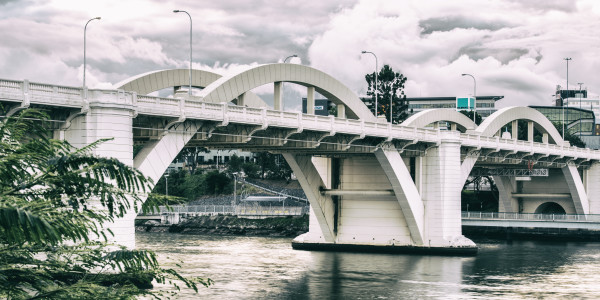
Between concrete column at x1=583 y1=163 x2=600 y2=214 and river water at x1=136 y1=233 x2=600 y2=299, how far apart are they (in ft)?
69.0

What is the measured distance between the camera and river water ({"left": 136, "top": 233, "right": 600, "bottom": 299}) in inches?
1834

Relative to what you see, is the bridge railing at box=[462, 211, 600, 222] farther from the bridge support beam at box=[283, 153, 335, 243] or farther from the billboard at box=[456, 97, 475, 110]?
the billboard at box=[456, 97, 475, 110]

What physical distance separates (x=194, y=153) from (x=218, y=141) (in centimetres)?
9508

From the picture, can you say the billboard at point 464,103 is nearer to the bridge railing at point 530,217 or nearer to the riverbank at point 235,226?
the riverbank at point 235,226

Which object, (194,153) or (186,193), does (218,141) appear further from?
(194,153)

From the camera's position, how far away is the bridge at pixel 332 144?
38750 mm

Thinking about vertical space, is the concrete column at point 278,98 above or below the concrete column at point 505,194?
above

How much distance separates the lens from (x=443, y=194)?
6762 centimetres

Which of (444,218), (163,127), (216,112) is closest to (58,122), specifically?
(163,127)

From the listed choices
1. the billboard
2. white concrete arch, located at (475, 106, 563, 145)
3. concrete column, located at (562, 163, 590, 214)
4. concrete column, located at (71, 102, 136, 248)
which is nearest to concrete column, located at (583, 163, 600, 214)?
concrete column, located at (562, 163, 590, 214)

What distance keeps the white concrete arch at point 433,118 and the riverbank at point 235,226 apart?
26.3 m

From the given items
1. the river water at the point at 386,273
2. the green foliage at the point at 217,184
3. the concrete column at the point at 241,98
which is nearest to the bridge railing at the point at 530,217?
the river water at the point at 386,273

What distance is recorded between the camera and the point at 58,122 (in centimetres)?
3844

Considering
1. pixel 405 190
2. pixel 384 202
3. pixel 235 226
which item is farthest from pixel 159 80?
pixel 235 226
